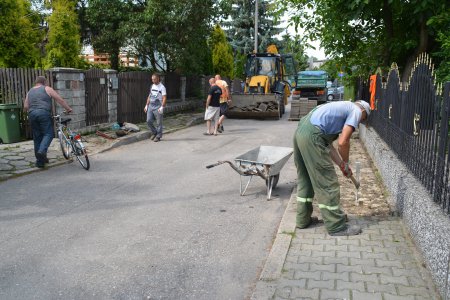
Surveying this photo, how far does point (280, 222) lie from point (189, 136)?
28.8 feet

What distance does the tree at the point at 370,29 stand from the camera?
436 inches

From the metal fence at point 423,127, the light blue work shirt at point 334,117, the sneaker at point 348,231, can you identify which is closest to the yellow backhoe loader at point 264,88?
the metal fence at point 423,127

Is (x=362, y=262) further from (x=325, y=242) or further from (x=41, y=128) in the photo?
(x=41, y=128)

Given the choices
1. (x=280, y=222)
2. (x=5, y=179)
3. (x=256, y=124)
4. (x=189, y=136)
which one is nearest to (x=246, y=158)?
(x=280, y=222)

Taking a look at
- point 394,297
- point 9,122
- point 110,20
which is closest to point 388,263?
point 394,297

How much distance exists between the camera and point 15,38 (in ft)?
56.3

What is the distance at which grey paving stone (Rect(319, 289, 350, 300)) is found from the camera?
11.9 feet

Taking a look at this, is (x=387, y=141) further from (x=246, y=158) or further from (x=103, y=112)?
(x=103, y=112)

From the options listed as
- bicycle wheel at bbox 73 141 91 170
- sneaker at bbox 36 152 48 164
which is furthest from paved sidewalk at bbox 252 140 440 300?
sneaker at bbox 36 152 48 164

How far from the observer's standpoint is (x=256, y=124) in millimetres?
17922

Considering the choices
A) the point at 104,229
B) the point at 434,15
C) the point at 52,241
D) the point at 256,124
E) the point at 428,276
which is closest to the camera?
the point at 428,276

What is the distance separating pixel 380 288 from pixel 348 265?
1.66 ft

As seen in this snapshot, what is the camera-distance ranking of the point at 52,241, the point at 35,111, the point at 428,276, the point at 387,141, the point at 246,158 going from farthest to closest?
the point at 35,111, the point at 387,141, the point at 246,158, the point at 52,241, the point at 428,276

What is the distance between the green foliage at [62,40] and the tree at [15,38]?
710mm
